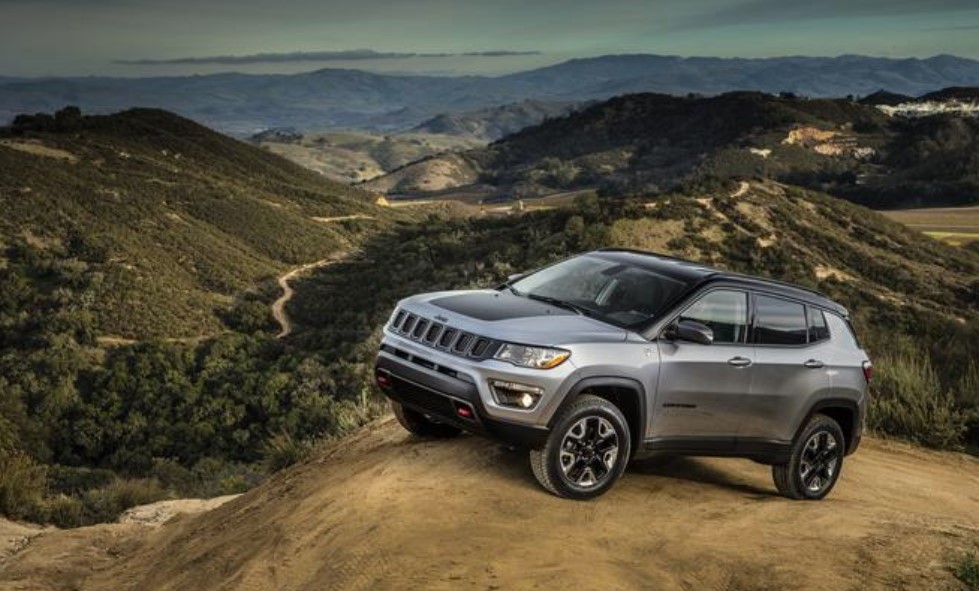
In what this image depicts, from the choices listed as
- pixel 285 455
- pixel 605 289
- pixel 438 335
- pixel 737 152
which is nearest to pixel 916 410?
pixel 605 289

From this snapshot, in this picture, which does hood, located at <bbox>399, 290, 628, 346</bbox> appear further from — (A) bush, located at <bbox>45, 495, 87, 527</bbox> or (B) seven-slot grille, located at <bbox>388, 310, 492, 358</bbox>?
(A) bush, located at <bbox>45, 495, 87, 527</bbox>

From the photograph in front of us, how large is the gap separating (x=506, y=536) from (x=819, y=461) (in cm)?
365

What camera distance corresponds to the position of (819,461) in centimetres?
794

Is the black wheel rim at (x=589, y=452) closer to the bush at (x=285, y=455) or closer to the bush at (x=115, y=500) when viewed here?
the bush at (x=285, y=455)

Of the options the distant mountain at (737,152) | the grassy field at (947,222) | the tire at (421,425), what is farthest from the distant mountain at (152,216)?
the grassy field at (947,222)

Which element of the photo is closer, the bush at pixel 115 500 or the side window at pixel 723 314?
the side window at pixel 723 314

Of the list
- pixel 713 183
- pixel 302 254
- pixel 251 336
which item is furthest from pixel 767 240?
Answer: pixel 302 254

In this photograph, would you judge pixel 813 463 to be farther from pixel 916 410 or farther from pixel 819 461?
pixel 916 410

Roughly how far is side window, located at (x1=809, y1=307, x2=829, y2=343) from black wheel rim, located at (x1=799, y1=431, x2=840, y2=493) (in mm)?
853

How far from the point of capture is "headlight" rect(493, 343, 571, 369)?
20.4 ft

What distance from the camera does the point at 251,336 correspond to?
152 ft

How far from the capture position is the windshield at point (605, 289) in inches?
275

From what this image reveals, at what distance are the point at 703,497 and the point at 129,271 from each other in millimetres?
51068

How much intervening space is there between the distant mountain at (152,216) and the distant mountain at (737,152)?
141 ft
